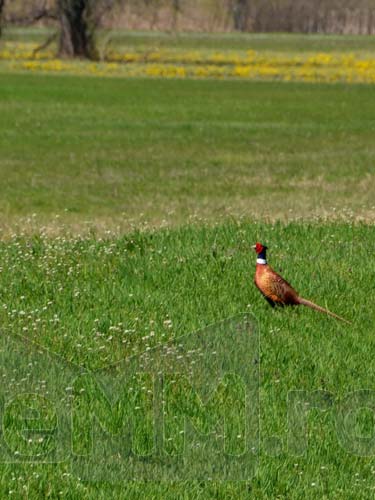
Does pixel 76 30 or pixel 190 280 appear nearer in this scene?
pixel 190 280

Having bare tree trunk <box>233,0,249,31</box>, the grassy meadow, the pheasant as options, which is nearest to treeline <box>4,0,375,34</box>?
bare tree trunk <box>233,0,249,31</box>

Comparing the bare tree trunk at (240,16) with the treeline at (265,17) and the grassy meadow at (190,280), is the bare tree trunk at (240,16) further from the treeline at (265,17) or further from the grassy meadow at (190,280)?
the grassy meadow at (190,280)

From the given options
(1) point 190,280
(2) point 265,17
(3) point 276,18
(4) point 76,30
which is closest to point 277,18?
(3) point 276,18

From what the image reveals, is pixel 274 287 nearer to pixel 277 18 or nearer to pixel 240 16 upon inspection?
pixel 240 16

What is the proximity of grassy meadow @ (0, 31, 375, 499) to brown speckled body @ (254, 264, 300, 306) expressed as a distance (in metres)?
0.20

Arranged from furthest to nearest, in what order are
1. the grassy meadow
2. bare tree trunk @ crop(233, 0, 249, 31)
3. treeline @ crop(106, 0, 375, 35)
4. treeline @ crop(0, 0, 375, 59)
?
bare tree trunk @ crop(233, 0, 249, 31) → treeline @ crop(106, 0, 375, 35) → treeline @ crop(0, 0, 375, 59) → the grassy meadow

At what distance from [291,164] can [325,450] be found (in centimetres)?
1945

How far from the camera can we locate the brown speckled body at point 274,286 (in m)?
10.1

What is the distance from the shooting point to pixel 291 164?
1047 inches

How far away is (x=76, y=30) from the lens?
75188 millimetres

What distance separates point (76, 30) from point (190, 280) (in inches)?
2554

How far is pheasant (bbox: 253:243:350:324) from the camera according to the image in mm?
10109

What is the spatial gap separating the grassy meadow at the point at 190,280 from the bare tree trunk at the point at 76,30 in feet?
146

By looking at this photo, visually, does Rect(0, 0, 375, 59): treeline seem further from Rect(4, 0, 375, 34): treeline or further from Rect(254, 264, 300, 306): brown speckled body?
Rect(254, 264, 300, 306): brown speckled body
